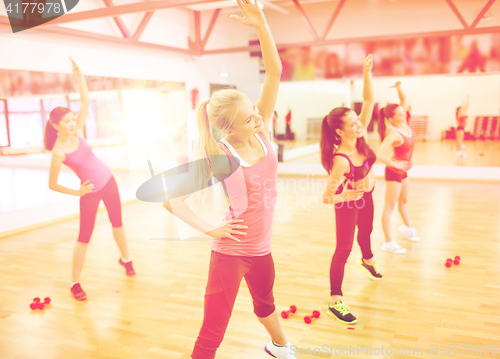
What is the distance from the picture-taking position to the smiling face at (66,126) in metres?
3.19

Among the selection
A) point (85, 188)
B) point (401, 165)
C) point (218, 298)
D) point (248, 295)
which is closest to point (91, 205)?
point (85, 188)

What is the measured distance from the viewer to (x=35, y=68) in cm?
564

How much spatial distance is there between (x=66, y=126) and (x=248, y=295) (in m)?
1.96

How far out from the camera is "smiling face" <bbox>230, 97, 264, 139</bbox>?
1541 mm

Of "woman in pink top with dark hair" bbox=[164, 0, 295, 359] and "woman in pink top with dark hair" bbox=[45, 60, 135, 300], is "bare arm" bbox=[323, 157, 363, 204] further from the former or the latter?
Result: "woman in pink top with dark hair" bbox=[45, 60, 135, 300]

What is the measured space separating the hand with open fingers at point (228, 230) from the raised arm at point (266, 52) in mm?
414

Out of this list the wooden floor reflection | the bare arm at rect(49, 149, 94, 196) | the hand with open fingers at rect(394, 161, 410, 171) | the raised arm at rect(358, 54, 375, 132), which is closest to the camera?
the raised arm at rect(358, 54, 375, 132)

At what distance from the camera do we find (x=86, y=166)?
10.8 ft

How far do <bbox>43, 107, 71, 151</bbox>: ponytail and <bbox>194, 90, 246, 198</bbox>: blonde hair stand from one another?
2.06 m

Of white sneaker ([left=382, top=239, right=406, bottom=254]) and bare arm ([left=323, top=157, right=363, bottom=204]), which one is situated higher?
bare arm ([left=323, top=157, right=363, bottom=204])

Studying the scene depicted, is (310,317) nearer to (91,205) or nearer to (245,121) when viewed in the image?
(245,121)

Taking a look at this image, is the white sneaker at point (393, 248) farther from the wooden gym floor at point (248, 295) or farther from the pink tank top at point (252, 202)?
the pink tank top at point (252, 202)

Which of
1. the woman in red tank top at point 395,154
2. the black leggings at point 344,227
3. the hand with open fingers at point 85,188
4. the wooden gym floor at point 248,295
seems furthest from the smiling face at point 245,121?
the woman in red tank top at point 395,154

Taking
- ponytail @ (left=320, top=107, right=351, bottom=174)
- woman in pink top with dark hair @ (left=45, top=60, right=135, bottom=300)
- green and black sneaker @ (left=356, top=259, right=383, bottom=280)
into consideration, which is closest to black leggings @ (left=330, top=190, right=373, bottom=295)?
ponytail @ (left=320, top=107, right=351, bottom=174)
